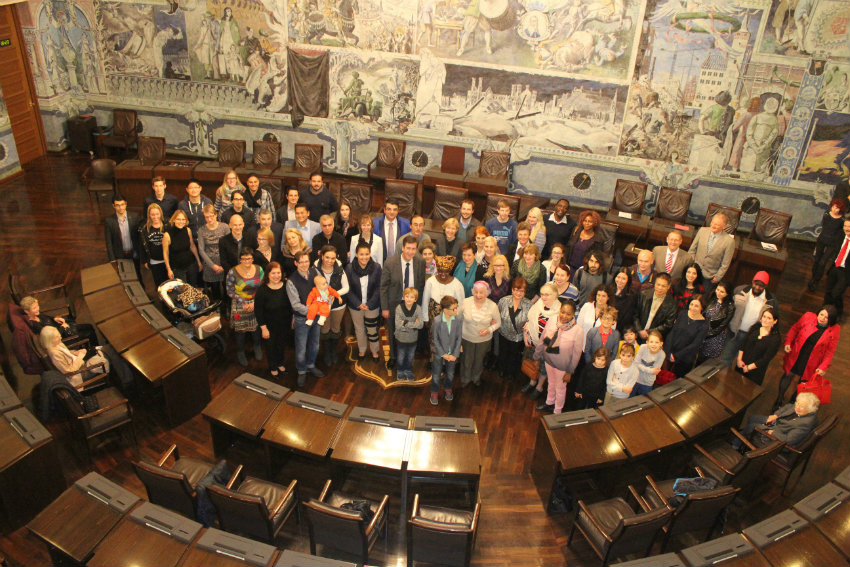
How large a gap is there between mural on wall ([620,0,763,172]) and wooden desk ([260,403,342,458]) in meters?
8.33

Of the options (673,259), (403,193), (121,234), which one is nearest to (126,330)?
(121,234)

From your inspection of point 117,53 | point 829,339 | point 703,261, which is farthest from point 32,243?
point 829,339

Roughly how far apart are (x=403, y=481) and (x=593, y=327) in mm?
2505

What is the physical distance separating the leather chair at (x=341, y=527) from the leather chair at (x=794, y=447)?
11.8ft

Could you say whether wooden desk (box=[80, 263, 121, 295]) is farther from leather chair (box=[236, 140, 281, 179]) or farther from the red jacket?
the red jacket

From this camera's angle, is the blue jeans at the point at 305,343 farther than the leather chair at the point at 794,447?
Yes

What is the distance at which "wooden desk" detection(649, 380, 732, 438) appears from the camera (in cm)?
579

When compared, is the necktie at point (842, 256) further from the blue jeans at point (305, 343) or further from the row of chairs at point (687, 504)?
the blue jeans at point (305, 343)

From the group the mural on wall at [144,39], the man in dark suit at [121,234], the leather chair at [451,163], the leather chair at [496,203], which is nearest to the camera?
the man in dark suit at [121,234]

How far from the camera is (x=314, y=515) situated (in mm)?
4625

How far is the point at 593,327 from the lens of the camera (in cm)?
644

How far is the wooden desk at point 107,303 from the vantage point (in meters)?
6.75

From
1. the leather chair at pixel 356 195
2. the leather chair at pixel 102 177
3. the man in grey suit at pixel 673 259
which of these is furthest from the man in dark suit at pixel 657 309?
the leather chair at pixel 102 177

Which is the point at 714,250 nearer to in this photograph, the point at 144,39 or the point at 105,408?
the point at 105,408
